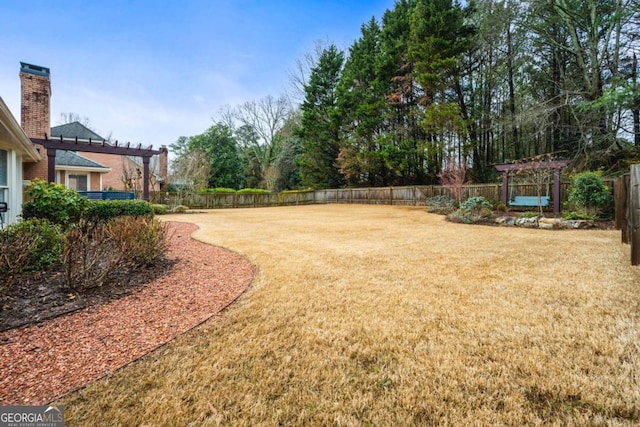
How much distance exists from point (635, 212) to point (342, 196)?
18.0 meters

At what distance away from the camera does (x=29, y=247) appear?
9.73 ft

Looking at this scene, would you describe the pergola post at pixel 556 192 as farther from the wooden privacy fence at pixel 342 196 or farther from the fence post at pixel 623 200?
the fence post at pixel 623 200

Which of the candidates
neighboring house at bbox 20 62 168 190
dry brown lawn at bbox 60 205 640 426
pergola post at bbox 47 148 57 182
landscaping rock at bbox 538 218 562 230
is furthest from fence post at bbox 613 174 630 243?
neighboring house at bbox 20 62 168 190

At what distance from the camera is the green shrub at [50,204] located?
15.6 ft

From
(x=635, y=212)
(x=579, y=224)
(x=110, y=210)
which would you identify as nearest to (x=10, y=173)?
(x=110, y=210)

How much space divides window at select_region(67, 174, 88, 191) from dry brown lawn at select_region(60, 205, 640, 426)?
689 inches

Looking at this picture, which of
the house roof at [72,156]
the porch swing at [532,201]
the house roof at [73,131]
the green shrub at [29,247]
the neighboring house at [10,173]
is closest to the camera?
the green shrub at [29,247]

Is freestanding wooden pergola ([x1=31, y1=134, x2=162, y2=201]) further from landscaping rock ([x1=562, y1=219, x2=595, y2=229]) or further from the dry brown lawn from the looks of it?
landscaping rock ([x1=562, y1=219, x2=595, y2=229])

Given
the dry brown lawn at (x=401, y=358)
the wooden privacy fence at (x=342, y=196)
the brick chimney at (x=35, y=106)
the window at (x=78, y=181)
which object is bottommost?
the dry brown lawn at (x=401, y=358)

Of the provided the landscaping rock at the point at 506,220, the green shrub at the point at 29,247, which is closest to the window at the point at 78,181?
the green shrub at the point at 29,247

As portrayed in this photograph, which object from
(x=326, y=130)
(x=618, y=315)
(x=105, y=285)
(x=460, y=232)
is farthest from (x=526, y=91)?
(x=105, y=285)

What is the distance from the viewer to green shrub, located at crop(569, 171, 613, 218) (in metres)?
7.97

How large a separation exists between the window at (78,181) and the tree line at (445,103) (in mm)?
5643

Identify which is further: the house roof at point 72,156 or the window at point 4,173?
the house roof at point 72,156
